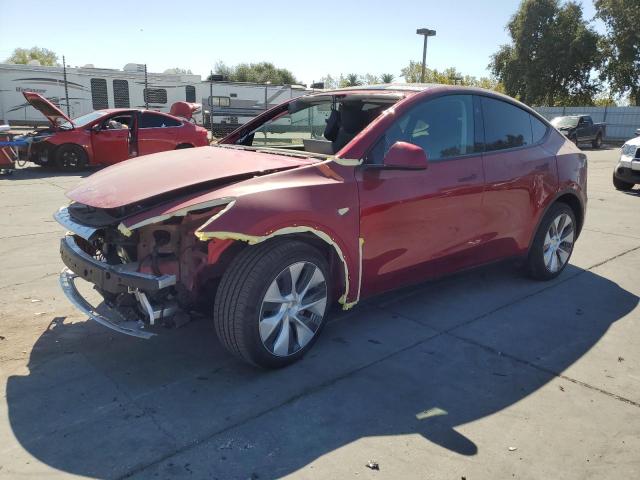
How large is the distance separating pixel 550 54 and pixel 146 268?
4232 centimetres

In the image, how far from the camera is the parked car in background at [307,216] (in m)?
2.91

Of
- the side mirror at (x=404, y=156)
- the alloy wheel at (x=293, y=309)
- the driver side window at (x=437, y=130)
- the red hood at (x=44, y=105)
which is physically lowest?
the alloy wheel at (x=293, y=309)

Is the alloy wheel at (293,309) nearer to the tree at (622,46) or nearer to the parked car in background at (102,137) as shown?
the parked car in background at (102,137)

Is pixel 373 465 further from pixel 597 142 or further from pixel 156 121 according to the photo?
pixel 597 142

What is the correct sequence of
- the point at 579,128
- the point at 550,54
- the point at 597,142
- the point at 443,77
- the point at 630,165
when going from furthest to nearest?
Answer: 1. the point at 443,77
2. the point at 550,54
3. the point at 597,142
4. the point at 579,128
5. the point at 630,165

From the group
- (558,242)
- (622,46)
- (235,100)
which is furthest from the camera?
(622,46)

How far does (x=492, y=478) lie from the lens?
2.32 meters

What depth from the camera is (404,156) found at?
323cm

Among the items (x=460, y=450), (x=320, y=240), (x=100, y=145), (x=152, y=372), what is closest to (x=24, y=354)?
(x=152, y=372)

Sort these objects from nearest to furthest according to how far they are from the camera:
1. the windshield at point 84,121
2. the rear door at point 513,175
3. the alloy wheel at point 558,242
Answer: the rear door at point 513,175 < the alloy wheel at point 558,242 < the windshield at point 84,121

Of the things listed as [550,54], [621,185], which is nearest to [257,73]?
[550,54]

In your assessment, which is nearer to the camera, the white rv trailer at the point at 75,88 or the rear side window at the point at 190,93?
the white rv trailer at the point at 75,88

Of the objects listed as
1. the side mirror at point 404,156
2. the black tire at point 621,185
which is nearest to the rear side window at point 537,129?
the side mirror at point 404,156

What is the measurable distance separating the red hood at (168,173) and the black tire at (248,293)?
53cm
